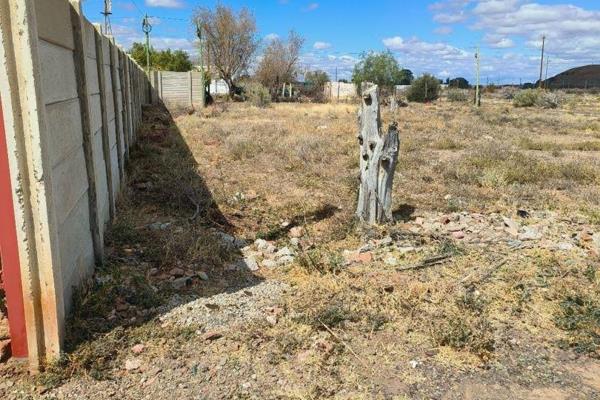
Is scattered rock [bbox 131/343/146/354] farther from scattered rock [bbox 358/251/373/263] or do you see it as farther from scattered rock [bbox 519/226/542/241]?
scattered rock [bbox 519/226/542/241]

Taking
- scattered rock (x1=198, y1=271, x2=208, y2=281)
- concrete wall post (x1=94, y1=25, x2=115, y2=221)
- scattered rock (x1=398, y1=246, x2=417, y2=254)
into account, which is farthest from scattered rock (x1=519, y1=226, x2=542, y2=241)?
concrete wall post (x1=94, y1=25, x2=115, y2=221)

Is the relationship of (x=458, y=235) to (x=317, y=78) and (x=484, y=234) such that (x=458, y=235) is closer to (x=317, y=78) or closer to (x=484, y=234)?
(x=484, y=234)

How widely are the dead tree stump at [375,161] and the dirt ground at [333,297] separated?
251 mm

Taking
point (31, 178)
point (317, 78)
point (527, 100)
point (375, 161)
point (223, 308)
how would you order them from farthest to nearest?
point (317, 78) → point (527, 100) → point (375, 161) → point (223, 308) → point (31, 178)

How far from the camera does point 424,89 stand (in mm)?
39562

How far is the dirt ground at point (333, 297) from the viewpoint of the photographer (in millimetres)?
3000

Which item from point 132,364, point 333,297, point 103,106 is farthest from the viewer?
point 103,106

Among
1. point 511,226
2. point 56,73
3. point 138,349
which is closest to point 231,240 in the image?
point 138,349

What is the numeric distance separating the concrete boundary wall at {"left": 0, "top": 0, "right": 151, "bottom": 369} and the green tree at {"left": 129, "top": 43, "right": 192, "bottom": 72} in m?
32.0

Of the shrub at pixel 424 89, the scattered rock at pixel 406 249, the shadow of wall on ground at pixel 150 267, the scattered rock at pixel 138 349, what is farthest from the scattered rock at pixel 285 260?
the shrub at pixel 424 89

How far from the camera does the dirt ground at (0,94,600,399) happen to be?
3.00 meters

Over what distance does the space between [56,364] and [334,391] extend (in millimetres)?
1548

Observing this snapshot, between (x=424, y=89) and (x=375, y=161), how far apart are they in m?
35.7

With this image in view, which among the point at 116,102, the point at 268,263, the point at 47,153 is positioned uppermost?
the point at 116,102
